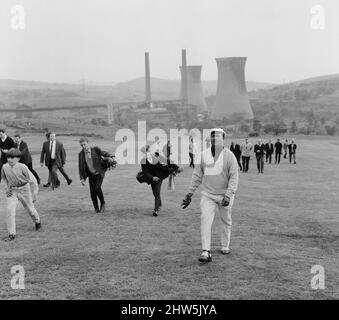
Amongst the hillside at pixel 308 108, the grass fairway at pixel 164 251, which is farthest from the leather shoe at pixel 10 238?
the hillside at pixel 308 108

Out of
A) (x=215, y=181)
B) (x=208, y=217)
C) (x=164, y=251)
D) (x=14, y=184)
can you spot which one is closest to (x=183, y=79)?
(x=14, y=184)

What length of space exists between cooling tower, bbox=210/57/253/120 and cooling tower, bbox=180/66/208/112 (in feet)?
89.7

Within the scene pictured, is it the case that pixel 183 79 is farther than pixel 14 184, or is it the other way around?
pixel 183 79

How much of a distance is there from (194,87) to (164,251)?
274 feet

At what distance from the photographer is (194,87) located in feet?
292

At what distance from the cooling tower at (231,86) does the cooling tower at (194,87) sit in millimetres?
27346

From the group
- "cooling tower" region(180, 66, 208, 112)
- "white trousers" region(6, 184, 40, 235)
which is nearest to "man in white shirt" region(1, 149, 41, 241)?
"white trousers" region(6, 184, 40, 235)

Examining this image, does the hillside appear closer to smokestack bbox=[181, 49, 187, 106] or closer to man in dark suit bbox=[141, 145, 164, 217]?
smokestack bbox=[181, 49, 187, 106]

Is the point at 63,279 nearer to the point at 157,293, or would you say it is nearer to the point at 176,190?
the point at 157,293

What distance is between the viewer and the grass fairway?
5461 millimetres

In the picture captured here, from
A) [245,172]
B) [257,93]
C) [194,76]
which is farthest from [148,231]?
[257,93]

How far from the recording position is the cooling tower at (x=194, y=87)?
8616 cm

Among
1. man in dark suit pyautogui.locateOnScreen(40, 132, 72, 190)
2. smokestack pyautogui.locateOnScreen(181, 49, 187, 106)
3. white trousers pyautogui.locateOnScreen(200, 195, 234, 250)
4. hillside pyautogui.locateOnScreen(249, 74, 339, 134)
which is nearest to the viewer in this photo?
white trousers pyautogui.locateOnScreen(200, 195, 234, 250)

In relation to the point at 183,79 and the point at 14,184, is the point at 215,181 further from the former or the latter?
the point at 183,79
